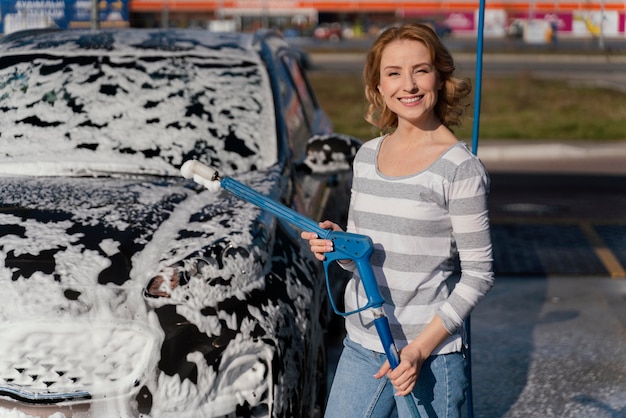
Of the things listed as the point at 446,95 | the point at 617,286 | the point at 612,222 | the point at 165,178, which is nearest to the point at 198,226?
the point at 165,178

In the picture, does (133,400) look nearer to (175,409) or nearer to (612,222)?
(175,409)

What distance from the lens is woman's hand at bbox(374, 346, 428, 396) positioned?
2.84m

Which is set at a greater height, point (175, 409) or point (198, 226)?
point (198, 226)

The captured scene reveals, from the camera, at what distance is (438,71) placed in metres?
3.11

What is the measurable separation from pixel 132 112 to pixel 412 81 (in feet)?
7.43

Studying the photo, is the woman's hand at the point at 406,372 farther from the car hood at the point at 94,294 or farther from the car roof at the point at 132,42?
the car roof at the point at 132,42

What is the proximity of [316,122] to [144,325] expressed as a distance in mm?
3063

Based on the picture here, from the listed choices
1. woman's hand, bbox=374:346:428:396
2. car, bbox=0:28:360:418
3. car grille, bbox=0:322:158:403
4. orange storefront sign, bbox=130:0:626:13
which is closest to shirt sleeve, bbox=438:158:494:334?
woman's hand, bbox=374:346:428:396

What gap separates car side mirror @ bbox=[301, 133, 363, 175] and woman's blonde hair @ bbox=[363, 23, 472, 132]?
5.52ft

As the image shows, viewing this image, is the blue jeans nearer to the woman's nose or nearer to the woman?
the woman

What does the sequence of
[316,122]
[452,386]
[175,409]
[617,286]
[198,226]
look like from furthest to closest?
[617,286] → [316,122] → [198,226] → [175,409] → [452,386]

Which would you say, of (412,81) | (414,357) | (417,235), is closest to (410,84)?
(412,81)

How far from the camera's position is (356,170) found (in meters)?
3.18

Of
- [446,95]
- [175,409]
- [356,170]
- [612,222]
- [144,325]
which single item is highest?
[446,95]
